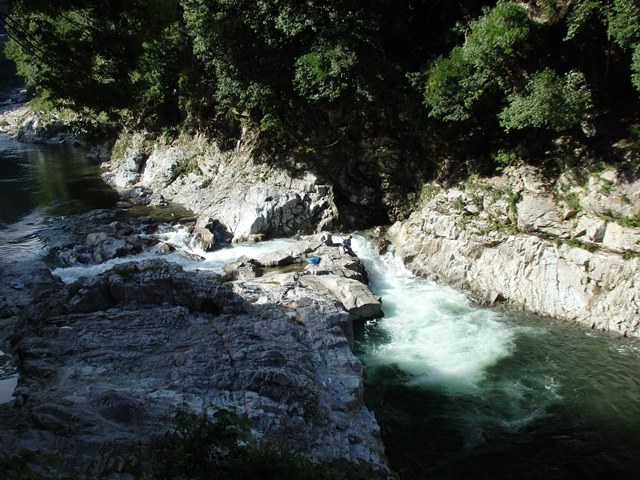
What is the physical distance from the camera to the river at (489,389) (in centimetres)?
1040

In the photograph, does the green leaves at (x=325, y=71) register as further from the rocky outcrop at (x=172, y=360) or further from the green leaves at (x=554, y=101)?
the rocky outcrop at (x=172, y=360)

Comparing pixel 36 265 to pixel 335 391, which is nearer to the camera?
pixel 335 391

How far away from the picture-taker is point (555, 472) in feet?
33.0

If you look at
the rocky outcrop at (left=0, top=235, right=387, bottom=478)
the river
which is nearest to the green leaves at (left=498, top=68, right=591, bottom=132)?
the river

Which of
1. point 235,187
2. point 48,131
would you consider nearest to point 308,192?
point 235,187

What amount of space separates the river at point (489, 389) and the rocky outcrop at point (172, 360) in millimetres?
1202

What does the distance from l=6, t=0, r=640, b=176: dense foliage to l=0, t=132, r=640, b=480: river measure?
22.7ft

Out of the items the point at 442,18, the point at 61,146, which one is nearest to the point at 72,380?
the point at 442,18

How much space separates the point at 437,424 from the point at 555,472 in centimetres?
262

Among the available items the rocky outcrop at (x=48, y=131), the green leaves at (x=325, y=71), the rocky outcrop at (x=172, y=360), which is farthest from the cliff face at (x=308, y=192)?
the rocky outcrop at (x=48, y=131)

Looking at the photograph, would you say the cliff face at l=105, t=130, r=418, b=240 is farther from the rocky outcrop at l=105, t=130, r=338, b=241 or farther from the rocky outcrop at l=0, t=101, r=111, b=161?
the rocky outcrop at l=0, t=101, r=111, b=161

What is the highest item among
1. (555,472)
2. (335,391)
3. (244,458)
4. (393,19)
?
(393,19)

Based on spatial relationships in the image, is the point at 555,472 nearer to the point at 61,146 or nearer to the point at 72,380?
the point at 72,380

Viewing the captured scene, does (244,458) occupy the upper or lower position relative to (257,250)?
upper
